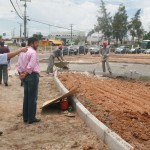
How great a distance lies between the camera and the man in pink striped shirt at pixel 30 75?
9008mm

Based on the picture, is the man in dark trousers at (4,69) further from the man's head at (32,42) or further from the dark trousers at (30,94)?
the dark trousers at (30,94)

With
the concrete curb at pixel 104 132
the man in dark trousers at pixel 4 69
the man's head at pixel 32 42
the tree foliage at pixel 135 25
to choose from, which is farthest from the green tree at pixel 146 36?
the man's head at pixel 32 42

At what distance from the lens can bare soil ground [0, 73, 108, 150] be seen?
717cm

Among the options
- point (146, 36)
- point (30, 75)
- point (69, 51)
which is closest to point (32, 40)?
point (30, 75)

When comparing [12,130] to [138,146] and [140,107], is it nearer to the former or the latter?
[138,146]

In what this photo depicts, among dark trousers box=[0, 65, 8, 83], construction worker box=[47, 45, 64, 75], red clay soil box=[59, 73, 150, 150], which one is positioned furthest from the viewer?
construction worker box=[47, 45, 64, 75]

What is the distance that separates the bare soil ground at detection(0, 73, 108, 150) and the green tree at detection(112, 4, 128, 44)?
277 ft

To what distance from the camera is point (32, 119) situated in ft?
29.7

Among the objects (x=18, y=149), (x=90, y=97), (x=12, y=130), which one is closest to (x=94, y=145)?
(x=18, y=149)

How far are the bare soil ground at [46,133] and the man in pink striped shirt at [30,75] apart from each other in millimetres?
235

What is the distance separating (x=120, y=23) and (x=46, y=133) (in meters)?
87.7

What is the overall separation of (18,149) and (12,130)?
54.9 inches

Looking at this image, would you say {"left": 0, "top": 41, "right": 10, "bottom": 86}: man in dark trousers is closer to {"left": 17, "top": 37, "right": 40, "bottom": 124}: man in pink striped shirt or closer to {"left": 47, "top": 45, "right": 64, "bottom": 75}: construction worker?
{"left": 47, "top": 45, "right": 64, "bottom": 75}: construction worker

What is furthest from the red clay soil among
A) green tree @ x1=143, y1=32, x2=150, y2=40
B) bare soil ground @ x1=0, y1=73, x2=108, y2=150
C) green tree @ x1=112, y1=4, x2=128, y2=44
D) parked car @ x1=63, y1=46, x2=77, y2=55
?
green tree @ x1=143, y1=32, x2=150, y2=40
